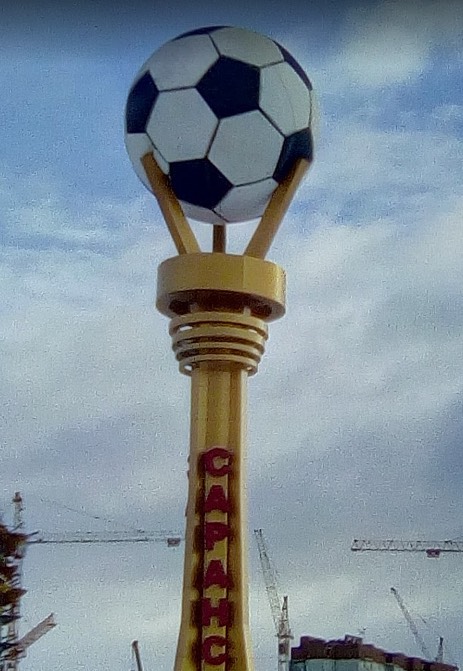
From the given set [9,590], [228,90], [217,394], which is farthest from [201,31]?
[9,590]

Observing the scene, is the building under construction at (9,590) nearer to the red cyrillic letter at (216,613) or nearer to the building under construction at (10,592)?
the building under construction at (10,592)

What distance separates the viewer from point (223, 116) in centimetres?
2641

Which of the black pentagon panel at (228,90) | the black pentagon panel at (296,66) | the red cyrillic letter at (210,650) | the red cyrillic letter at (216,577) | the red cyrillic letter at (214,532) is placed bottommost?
the red cyrillic letter at (210,650)

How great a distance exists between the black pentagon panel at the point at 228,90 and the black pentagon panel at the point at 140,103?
123cm

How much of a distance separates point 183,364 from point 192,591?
486 cm

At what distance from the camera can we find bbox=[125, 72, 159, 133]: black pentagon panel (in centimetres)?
2717

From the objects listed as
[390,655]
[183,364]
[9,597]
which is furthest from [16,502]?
[183,364]

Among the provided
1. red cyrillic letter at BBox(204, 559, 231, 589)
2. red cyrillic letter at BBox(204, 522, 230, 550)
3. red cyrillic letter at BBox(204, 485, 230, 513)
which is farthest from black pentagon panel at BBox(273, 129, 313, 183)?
red cyrillic letter at BBox(204, 559, 231, 589)

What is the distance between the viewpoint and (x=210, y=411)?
26938 mm

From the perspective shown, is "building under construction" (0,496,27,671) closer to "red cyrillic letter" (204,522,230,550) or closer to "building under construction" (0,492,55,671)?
"building under construction" (0,492,55,671)

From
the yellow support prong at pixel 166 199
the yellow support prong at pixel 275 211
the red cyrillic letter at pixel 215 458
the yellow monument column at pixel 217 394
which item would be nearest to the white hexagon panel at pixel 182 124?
the yellow support prong at pixel 166 199

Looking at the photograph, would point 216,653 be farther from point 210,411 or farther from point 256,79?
point 256,79

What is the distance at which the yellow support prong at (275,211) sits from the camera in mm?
27844

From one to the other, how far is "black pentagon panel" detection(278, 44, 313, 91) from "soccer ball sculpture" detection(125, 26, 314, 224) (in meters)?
0.03
